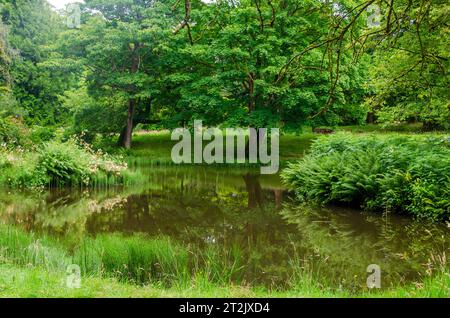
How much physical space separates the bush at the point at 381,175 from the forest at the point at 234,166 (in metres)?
0.04

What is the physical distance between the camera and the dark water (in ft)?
19.1

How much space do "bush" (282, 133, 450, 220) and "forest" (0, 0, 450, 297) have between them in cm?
4

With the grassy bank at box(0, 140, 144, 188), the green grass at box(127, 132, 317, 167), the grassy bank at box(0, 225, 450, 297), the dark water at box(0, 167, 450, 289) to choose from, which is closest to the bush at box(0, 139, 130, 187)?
the grassy bank at box(0, 140, 144, 188)

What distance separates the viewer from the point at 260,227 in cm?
848

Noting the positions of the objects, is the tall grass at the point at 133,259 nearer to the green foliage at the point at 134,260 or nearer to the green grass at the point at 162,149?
the green foliage at the point at 134,260

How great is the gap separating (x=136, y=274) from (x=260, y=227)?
3.45 m

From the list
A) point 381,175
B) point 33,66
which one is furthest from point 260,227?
point 33,66

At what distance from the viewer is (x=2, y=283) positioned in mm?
3990

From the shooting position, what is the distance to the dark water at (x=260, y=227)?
5.81 meters

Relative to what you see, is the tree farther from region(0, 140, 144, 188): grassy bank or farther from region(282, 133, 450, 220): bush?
region(282, 133, 450, 220): bush

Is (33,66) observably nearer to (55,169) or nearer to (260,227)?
(55,169)

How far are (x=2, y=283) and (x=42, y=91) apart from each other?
113 ft
